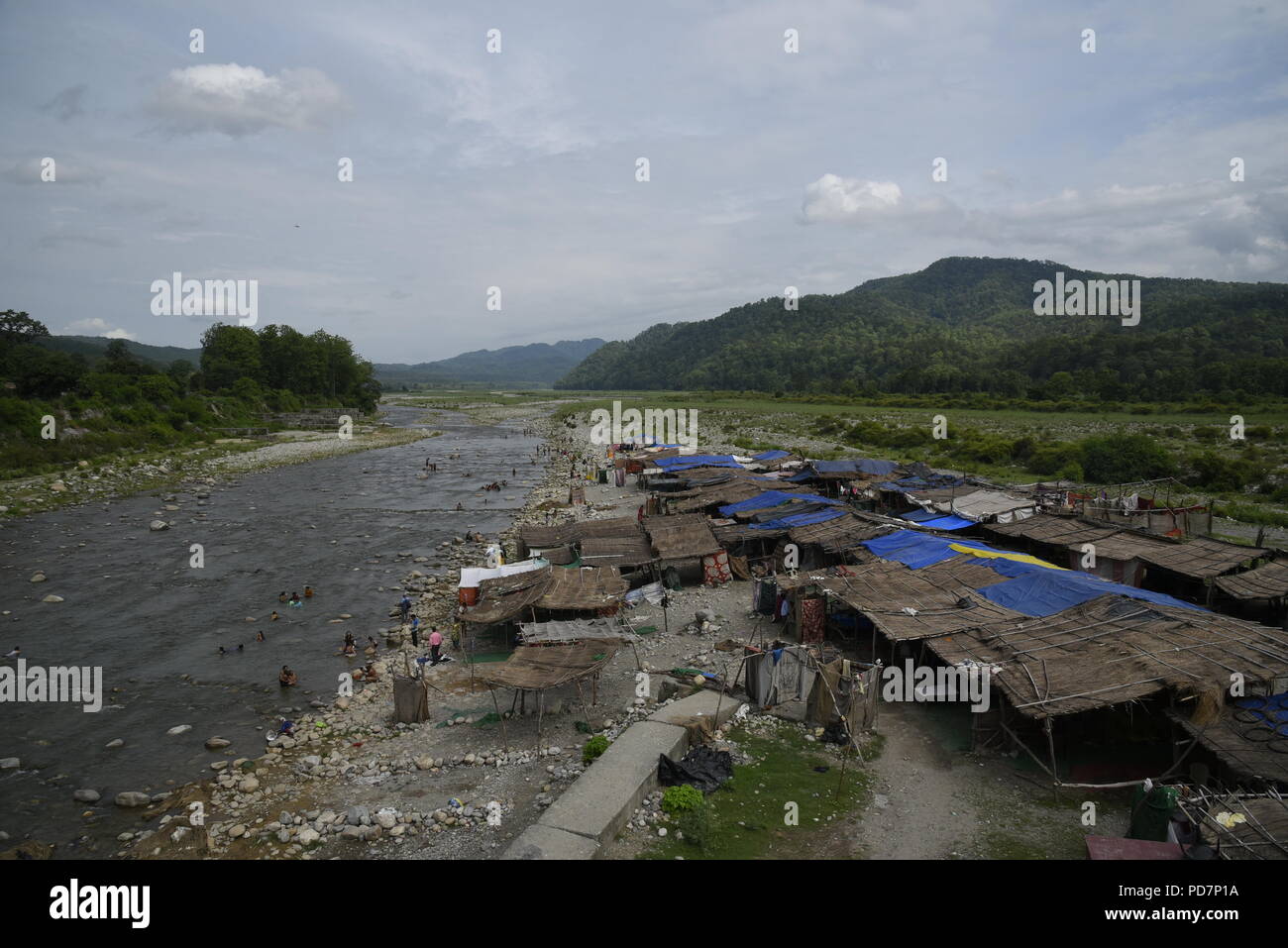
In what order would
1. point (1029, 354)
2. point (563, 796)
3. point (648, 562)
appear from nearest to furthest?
point (563, 796) < point (648, 562) < point (1029, 354)

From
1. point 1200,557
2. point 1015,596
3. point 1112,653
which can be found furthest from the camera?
point 1200,557

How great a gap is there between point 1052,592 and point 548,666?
10.5m

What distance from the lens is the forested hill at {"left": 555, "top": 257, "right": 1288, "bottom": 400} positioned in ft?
255

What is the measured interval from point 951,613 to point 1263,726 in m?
4.99

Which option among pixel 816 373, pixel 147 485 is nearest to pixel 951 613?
pixel 147 485

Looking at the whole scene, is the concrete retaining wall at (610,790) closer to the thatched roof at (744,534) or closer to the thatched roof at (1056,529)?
the thatched roof at (744,534)

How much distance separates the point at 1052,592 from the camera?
14.3 metres

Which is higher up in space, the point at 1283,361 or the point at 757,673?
the point at 1283,361

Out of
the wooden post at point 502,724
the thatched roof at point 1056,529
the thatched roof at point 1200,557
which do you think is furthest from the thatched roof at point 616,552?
the thatched roof at point 1200,557

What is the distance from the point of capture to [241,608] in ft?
71.7

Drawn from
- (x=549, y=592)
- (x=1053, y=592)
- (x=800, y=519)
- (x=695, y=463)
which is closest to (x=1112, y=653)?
(x=1053, y=592)

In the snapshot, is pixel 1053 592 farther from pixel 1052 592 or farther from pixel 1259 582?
pixel 1259 582

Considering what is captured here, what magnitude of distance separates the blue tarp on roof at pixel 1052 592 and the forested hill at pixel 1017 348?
237 ft
